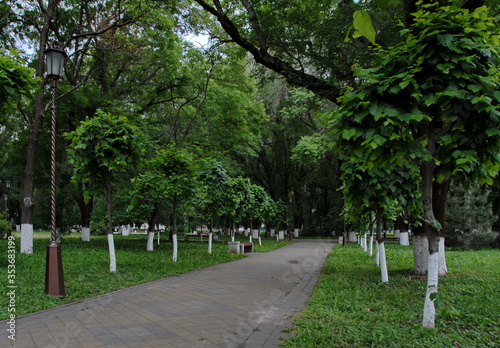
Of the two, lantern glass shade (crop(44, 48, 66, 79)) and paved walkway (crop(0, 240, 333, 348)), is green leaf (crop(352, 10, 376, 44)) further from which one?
lantern glass shade (crop(44, 48, 66, 79))

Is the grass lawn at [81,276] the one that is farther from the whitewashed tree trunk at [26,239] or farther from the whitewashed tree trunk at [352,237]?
the whitewashed tree trunk at [352,237]

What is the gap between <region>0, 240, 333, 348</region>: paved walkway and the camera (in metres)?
4.56

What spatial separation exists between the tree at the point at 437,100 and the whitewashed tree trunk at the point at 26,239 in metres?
13.8

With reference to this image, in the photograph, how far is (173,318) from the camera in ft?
18.5

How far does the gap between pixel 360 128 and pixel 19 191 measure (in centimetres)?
4578

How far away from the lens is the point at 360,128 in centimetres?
464

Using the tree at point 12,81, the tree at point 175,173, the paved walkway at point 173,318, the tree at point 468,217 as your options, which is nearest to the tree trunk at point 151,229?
the tree at point 175,173

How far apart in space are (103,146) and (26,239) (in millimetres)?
8024

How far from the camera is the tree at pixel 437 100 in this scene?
433 cm

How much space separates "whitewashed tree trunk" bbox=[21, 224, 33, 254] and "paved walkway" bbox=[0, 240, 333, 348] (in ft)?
26.6

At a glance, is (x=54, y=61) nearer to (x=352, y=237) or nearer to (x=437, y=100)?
(x=437, y=100)

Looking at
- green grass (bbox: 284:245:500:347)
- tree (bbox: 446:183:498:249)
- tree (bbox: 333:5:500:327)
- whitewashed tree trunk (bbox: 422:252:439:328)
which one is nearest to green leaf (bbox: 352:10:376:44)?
tree (bbox: 333:5:500:327)

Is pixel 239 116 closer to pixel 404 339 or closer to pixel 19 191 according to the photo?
pixel 404 339

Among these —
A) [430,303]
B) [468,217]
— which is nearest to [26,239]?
[430,303]
